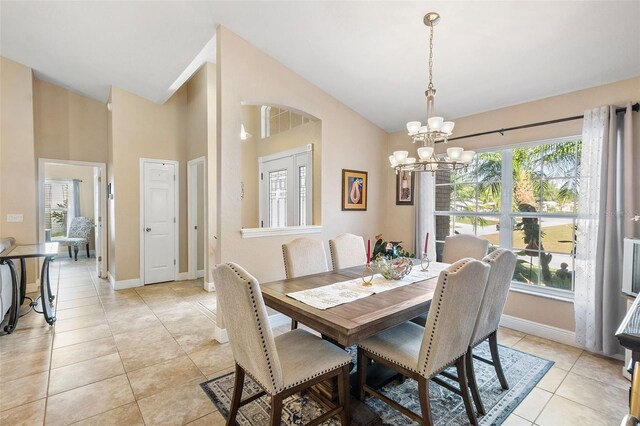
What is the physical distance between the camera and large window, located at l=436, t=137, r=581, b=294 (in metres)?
3.08

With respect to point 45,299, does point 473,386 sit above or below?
below

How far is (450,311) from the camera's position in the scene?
5.10 ft

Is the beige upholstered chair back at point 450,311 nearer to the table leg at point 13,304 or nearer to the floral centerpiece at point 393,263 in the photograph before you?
the floral centerpiece at point 393,263

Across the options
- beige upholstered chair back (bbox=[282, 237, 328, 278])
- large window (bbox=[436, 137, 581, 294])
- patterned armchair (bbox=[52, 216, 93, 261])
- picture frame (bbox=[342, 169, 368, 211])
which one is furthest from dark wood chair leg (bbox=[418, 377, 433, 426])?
patterned armchair (bbox=[52, 216, 93, 261])

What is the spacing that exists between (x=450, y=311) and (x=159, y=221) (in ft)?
16.0

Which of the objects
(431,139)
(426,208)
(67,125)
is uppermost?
(67,125)

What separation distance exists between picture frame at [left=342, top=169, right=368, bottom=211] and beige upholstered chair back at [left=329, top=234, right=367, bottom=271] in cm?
98

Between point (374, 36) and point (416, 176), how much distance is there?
1.90m

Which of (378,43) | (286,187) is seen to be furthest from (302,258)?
(286,187)

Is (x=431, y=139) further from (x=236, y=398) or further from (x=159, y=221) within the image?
(x=159, y=221)

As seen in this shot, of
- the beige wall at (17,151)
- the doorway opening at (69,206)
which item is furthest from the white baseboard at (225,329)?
the doorway opening at (69,206)

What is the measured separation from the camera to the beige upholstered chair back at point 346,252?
294cm

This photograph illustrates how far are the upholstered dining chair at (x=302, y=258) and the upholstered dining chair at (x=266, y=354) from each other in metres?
0.78

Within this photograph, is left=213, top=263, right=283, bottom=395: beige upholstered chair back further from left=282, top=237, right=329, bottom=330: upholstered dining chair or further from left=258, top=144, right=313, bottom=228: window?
left=258, top=144, right=313, bottom=228: window
